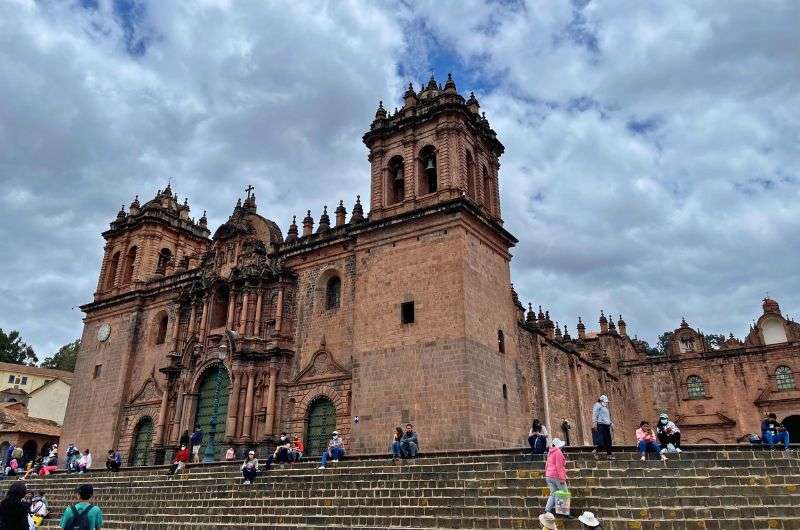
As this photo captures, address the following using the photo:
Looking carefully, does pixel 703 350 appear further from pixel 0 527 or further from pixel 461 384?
Result: pixel 0 527

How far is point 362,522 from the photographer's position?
12.1 metres

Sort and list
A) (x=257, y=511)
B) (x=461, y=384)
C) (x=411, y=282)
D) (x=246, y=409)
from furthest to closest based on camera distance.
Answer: (x=246, y=409) → (x=411, y=282) → (x=461, y=384) → (x=257, y=511)

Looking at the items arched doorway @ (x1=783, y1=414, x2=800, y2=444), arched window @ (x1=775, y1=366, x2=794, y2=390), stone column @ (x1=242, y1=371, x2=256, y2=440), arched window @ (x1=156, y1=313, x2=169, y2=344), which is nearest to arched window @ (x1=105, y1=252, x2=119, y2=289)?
arched window @ (x1=156, y1=313, x2=169, y2=344)

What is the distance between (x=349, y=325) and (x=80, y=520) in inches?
637

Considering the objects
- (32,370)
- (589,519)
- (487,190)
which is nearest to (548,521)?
(589,519)

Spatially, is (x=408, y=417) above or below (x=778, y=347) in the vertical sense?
below

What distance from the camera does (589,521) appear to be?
9375 millimetres

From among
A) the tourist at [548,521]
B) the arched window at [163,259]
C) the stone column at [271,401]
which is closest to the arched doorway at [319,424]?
the stone column at [271,401]

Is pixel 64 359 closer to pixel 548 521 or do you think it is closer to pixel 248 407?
pixel 248 407

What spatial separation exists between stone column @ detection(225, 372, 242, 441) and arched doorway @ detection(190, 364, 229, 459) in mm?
739

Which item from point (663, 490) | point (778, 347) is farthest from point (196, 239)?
point (778, 347)

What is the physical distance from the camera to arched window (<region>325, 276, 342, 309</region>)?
23219 millimetres

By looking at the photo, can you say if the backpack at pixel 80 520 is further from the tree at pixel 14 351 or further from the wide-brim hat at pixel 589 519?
the tree at pixel 14 351

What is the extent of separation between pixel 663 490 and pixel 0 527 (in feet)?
32.0
